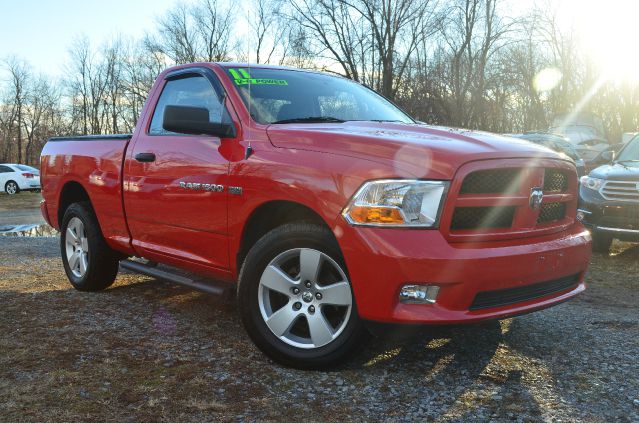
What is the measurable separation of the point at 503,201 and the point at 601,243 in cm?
535

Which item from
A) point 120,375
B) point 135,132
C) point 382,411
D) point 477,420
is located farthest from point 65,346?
point 477,420

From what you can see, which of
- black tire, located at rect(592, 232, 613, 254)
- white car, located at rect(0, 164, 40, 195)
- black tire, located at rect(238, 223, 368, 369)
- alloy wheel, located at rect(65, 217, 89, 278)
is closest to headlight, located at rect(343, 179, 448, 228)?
black tire, located at rect(238, 223, 368, 369)

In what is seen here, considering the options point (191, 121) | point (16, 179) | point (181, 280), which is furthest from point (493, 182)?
point (16, 179)

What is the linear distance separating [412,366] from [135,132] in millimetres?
2783

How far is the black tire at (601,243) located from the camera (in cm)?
757

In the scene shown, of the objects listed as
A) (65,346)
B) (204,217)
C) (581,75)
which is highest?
(581,75)

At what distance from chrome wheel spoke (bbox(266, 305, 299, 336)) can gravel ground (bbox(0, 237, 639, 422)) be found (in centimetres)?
22

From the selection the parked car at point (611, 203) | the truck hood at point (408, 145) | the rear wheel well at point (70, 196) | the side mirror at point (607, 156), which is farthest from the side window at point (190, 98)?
the side mirror at point (607, 156)

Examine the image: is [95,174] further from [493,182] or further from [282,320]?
[493,182]

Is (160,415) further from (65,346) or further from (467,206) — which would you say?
(467,206)

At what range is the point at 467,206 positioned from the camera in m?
2.92

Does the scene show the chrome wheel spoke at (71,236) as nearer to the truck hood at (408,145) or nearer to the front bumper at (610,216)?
the truck hood at (408,145)

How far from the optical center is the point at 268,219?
11.8ft

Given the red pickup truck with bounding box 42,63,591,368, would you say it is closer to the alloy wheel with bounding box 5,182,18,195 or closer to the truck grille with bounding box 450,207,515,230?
the truck grille with bounding box 450,207,515,230
